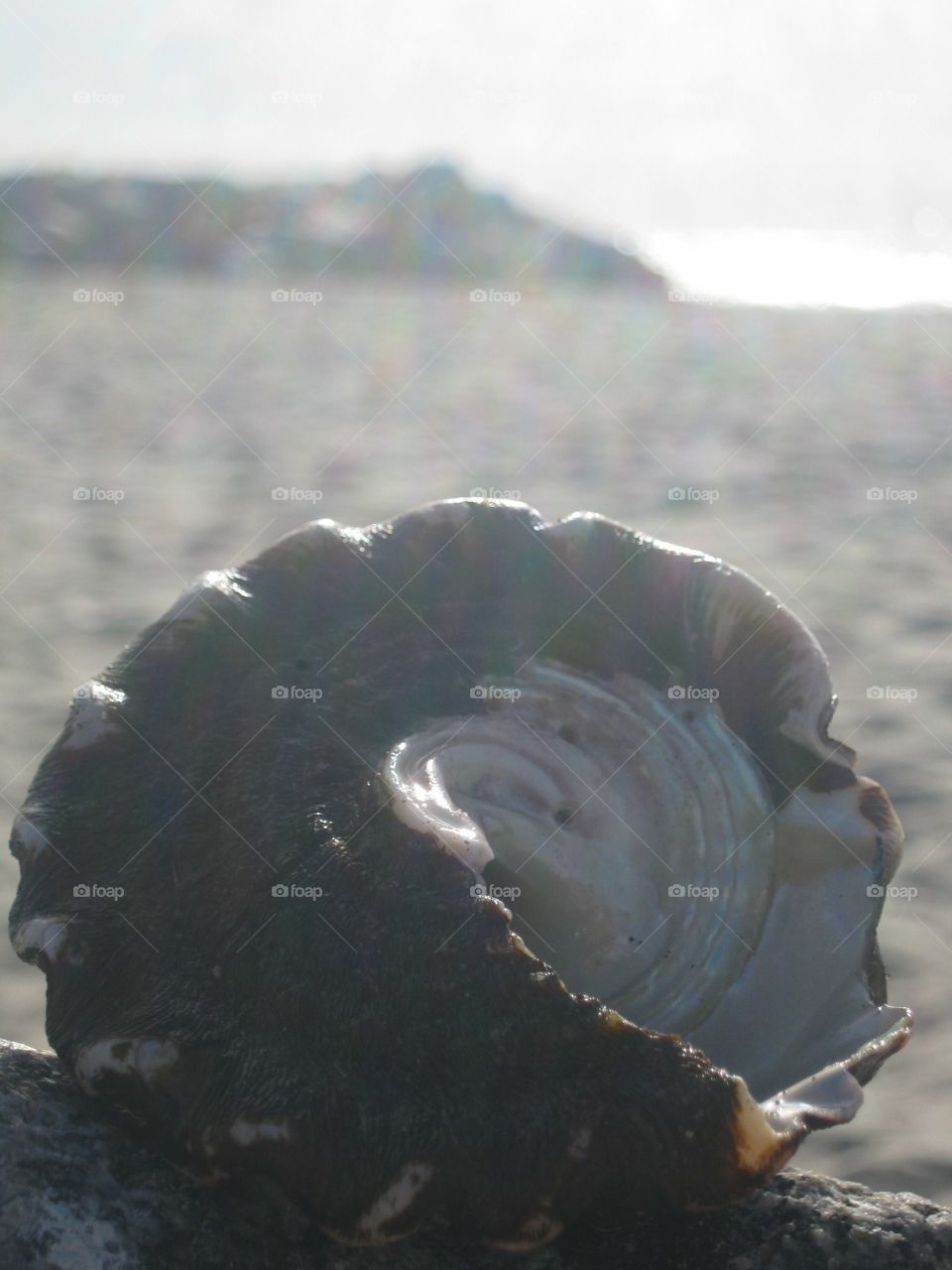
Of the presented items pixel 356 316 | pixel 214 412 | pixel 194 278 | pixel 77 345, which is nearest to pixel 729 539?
pixel 214 412

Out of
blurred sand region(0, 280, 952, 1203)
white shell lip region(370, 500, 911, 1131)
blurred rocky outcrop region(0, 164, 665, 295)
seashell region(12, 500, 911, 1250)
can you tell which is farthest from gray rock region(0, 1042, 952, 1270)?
blurred rocky outcrop region(0, 164, 665, 295)

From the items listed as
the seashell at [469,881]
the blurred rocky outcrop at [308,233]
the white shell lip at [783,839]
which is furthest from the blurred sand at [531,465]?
the blurred rocky outcrop at [308,233]

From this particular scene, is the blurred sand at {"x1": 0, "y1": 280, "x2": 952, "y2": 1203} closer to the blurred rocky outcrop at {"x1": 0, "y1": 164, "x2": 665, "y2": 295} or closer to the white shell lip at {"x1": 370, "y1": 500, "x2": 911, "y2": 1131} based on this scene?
the white shell lip at {"x1": 370, "y1": 500, "x2": 911, "y2": 1131}

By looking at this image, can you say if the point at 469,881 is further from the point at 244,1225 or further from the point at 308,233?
the point at 308,233

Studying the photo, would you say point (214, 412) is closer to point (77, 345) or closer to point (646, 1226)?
point (77, 345)

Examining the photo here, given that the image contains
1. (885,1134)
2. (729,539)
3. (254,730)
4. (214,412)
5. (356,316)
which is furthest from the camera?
(356,316)

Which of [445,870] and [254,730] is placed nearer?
[445,870]
